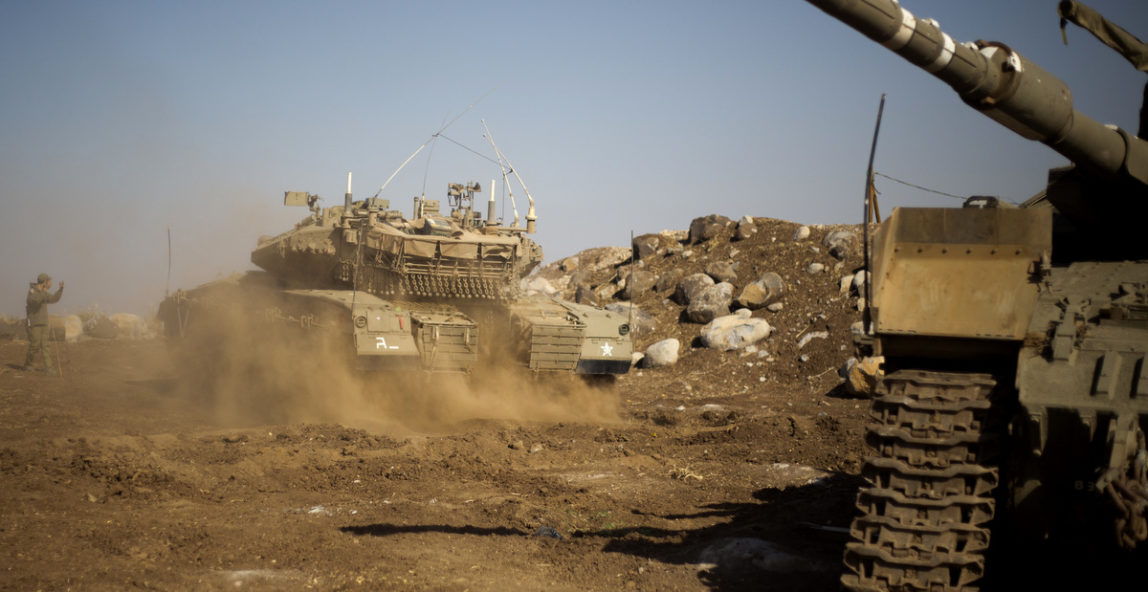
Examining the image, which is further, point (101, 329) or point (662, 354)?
point (101, 329)

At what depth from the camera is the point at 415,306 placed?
12203 mm

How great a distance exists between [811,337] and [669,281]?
4.98m

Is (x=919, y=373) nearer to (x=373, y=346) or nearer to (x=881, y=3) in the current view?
(x=881, y=3)

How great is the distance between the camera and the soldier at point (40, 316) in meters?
15.6

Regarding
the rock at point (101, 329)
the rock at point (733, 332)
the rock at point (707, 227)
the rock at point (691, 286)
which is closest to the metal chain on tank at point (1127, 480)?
the rock at point (733, 332)

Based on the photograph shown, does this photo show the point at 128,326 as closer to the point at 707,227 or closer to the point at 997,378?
the point at 707,227

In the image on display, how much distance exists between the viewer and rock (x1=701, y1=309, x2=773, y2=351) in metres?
16.6

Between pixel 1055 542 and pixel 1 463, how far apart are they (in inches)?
295

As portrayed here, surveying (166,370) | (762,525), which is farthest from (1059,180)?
(166,370)

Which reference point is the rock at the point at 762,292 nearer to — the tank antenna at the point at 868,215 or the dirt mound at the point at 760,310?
the dirt mound at the point at 760,310

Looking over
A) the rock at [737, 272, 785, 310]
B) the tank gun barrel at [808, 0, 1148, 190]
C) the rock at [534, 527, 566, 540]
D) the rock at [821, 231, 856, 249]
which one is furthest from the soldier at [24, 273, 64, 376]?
the tank gun barrel at [808, 0, 1148, 190]

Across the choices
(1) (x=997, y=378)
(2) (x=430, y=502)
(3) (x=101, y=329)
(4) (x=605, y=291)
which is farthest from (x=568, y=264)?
(1) (x=997, y=378)

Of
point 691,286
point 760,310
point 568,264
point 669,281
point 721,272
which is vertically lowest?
point 760,310

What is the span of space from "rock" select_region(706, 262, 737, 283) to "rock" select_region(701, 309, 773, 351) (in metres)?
2.13
